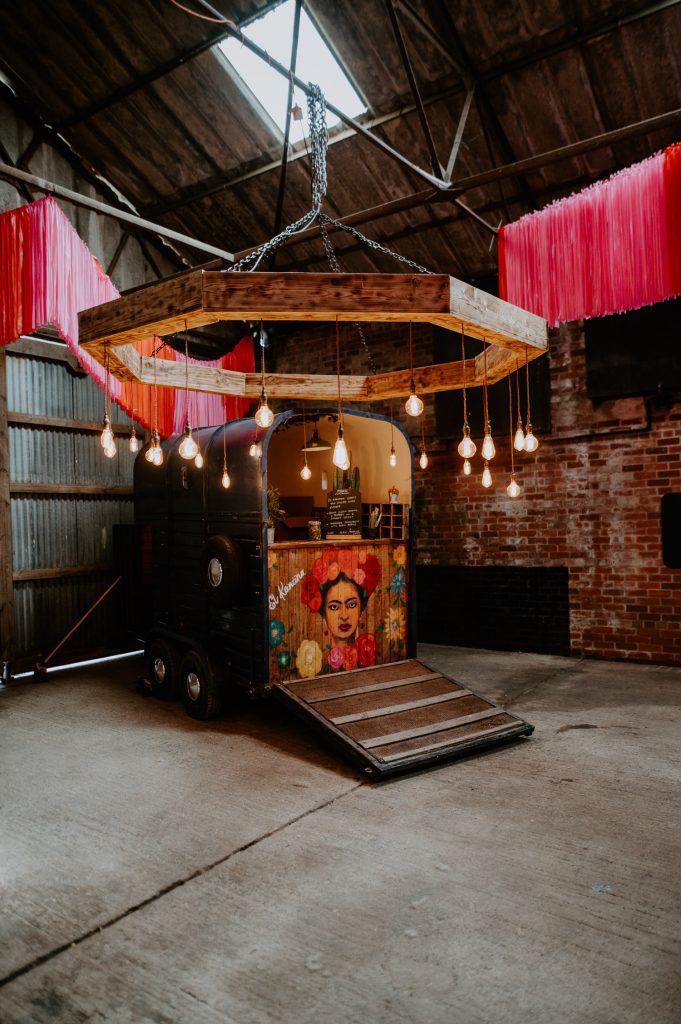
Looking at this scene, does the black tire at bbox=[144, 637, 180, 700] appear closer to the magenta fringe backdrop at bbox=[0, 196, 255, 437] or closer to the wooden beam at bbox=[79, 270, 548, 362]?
the magenta fringe backdrop at bbox=[0, 196, 255, 437]

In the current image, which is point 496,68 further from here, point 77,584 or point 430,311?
point 77,584

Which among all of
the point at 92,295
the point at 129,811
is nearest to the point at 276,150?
the point at 92,295

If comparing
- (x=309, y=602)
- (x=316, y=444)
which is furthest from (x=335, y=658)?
(x=316, y=444)

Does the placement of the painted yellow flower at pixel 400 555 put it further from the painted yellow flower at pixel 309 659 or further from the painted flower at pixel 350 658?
the painted yellow flower at pixel 309 659

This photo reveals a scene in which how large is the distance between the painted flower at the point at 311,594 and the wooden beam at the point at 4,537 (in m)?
4.18

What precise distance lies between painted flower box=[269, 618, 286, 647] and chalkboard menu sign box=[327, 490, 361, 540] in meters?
1.35

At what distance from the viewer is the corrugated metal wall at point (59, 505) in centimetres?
816

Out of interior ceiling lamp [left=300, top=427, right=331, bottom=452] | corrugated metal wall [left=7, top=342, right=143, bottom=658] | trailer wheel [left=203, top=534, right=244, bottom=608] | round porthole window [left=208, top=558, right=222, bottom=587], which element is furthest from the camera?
corrugated metal wall [left=7, top=342, right=143, bottom=658]

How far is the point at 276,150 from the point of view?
8.40 metres

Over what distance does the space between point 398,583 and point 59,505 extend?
483 cm

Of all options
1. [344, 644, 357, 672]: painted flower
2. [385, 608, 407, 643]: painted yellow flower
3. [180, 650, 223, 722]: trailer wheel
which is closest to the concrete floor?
[180, 650, 223, 722]: trailer wheel

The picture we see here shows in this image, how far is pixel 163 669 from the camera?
673cm

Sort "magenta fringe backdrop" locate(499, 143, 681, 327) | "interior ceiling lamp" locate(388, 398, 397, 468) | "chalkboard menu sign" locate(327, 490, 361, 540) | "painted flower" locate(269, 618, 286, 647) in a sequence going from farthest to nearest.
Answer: "chalkboard menu sign" locate(327, 490, 361, 540), "interior ceiling lamp" locate(388, 398, 397, 468), "painted flower" locate(269, 618, 286, 647), "magenta fringe backdrop" locate(499, 143, 681, 327)

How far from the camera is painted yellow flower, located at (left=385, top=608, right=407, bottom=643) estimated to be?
21.6ft
